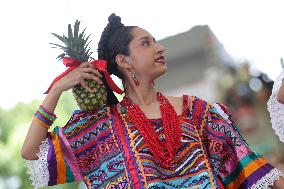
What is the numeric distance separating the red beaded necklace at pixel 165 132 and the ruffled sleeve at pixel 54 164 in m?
0.46

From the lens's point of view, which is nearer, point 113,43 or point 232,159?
point 232,159

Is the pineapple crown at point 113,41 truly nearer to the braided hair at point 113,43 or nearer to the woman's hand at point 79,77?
the braided hair at point 113,43

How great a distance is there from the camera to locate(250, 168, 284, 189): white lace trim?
3668 millimetres

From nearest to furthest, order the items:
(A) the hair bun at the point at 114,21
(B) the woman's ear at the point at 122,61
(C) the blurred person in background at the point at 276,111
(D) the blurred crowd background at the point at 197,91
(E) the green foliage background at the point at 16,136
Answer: (C) the blurred person in background at the point at 276,111 < (B) the woman's ear at the point at 122,61 < (A) the hair bun at the point at 114,21 < (D) the blurred crowd background at the point at 197,91 < (E) the green foliage background at the point at 16,136

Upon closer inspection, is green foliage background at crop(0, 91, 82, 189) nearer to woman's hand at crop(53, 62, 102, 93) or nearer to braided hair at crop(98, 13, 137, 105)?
braided hair at crop(98, 13, 137, 105)

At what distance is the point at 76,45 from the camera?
3893mm

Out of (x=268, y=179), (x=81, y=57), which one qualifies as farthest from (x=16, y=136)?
(x=268, y=179)

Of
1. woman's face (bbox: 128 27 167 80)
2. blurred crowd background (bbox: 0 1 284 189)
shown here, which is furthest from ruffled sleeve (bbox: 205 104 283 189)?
blurred crowd background (bbox: 0 1 284 189)

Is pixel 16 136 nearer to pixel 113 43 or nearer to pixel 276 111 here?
pixel 113 43

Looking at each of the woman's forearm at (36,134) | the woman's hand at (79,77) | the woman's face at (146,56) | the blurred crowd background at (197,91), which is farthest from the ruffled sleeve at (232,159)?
the blurred crowd background at (197,91)

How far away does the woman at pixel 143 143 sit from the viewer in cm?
368

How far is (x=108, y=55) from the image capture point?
414 centimetres

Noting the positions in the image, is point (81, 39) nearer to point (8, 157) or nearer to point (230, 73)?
point (230, 73)

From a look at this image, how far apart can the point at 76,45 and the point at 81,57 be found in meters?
0.09
